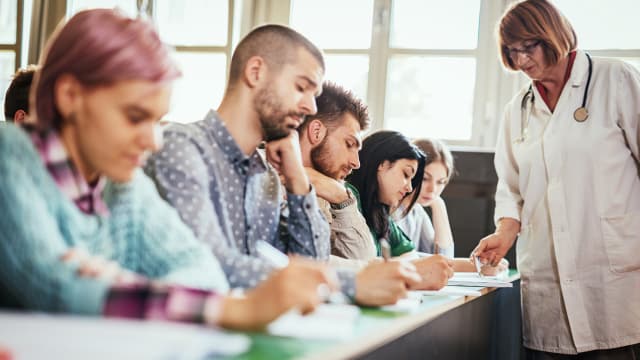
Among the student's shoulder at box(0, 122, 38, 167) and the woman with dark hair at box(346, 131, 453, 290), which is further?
the woman with dark hair at box(346, 131, 453, 290)

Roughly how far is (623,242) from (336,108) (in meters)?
0.98

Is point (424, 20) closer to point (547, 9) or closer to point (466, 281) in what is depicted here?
point (547, 9)

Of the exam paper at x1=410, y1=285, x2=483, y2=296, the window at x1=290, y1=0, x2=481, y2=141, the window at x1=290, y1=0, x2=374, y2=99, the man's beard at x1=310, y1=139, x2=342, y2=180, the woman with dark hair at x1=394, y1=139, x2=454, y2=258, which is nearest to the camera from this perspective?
the exam paper at x1=410, y1=285, x2=483, y2=296

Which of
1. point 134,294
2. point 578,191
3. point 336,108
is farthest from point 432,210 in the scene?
point 134,294

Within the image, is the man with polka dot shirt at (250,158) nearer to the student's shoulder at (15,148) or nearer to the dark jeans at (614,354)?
the student's shoulder at (15,148)

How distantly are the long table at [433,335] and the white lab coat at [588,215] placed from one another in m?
0.17

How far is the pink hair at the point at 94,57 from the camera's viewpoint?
927 millimetres

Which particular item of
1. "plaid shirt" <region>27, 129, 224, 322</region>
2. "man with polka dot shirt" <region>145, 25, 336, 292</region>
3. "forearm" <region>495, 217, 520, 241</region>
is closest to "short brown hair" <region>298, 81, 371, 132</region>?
"man with polka dot shirt" <region>145, 25, 336, 292</region>

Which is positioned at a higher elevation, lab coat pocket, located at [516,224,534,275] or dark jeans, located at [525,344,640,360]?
lab coat pocket, located at [516,224,534,275]

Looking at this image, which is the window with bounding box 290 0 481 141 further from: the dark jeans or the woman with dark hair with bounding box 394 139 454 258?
the dark jeans

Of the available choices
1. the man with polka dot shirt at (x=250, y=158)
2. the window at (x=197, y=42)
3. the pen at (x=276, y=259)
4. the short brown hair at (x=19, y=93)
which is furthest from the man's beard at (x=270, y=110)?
the window at (x=197, y=42)

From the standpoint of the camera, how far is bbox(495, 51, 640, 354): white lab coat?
2355 mm

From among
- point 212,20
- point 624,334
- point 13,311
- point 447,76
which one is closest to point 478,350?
point 624,334

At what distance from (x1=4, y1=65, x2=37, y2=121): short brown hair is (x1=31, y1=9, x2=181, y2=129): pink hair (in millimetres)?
1273
